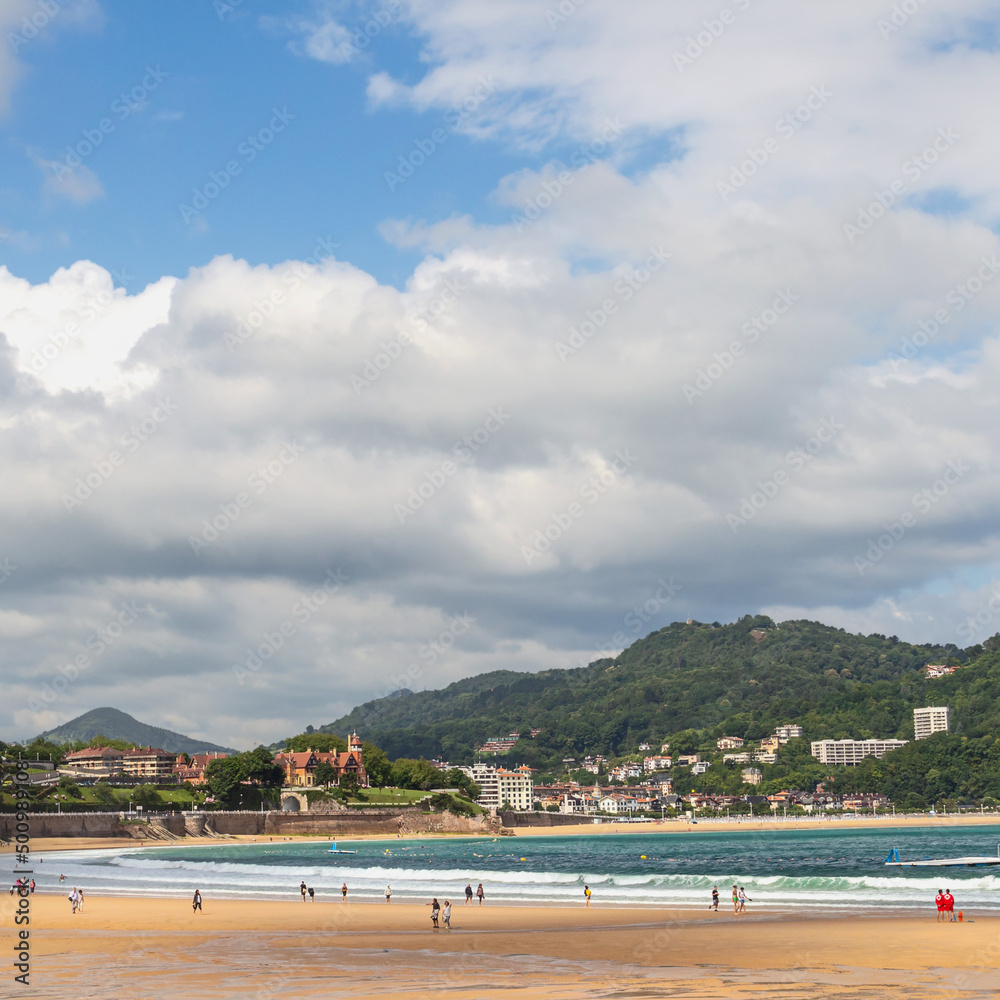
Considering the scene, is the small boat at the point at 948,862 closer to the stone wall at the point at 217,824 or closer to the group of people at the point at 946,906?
the group of people at the point at 946,906

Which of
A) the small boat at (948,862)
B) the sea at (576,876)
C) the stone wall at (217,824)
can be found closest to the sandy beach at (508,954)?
the sea at (576,876)

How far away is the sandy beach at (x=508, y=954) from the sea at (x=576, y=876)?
31.4 ft

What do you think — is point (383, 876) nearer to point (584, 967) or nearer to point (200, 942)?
point (200, 942)

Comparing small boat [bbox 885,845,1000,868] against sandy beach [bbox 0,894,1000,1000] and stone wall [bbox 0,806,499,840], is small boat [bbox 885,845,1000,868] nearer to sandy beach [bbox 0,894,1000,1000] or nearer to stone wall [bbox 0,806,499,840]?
sandy beach [bbox 0,894,1000,1000]

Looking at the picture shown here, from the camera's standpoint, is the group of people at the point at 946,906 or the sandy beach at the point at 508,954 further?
the group of people at the point at 946,906

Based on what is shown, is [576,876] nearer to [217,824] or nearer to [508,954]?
[508,954]

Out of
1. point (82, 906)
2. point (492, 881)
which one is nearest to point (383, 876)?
point (492, 881)

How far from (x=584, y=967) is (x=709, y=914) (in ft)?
61.0

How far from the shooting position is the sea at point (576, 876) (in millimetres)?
57812

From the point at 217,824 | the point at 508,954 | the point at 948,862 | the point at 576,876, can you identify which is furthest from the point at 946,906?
the point at 217,824

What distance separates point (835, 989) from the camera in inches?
1075

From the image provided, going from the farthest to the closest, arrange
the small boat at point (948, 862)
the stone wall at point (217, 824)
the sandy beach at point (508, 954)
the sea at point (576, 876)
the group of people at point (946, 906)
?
the stone wall at point (217, 824), the small boat at point (948, 862), the sea at point (576, 876), the group of people at point (946, 906), the sandy beach at point (508, 954)

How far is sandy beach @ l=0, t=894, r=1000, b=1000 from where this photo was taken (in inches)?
1096

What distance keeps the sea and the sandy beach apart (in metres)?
9.58
